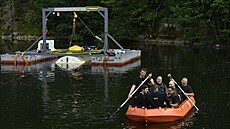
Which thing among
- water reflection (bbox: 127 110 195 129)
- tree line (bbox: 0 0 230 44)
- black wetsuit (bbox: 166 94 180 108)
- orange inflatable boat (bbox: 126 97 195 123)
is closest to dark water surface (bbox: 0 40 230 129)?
water reflection (bbox: 127 110 195 129)

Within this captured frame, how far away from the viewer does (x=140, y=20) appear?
225 feet

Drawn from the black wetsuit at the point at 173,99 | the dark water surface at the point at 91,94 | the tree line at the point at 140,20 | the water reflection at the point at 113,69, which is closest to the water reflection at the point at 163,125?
the dark water surface at the point at 91,94

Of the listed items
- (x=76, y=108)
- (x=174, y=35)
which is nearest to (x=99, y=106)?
(x=76, y=108)

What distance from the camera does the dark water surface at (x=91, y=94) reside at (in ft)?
57.3

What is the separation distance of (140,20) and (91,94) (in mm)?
45984

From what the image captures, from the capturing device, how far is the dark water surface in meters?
17.5

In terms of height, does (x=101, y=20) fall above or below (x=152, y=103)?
above

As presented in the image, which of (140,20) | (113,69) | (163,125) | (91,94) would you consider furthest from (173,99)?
(140,20)

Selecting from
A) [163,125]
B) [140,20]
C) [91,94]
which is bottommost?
[163,125]

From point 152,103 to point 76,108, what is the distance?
451 centimetres

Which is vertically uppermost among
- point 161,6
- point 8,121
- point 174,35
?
point 161,6

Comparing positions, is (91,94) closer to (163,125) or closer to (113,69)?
(163,125)

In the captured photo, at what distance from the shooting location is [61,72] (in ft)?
109

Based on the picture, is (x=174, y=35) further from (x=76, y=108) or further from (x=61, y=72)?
(x=76, y=108)
